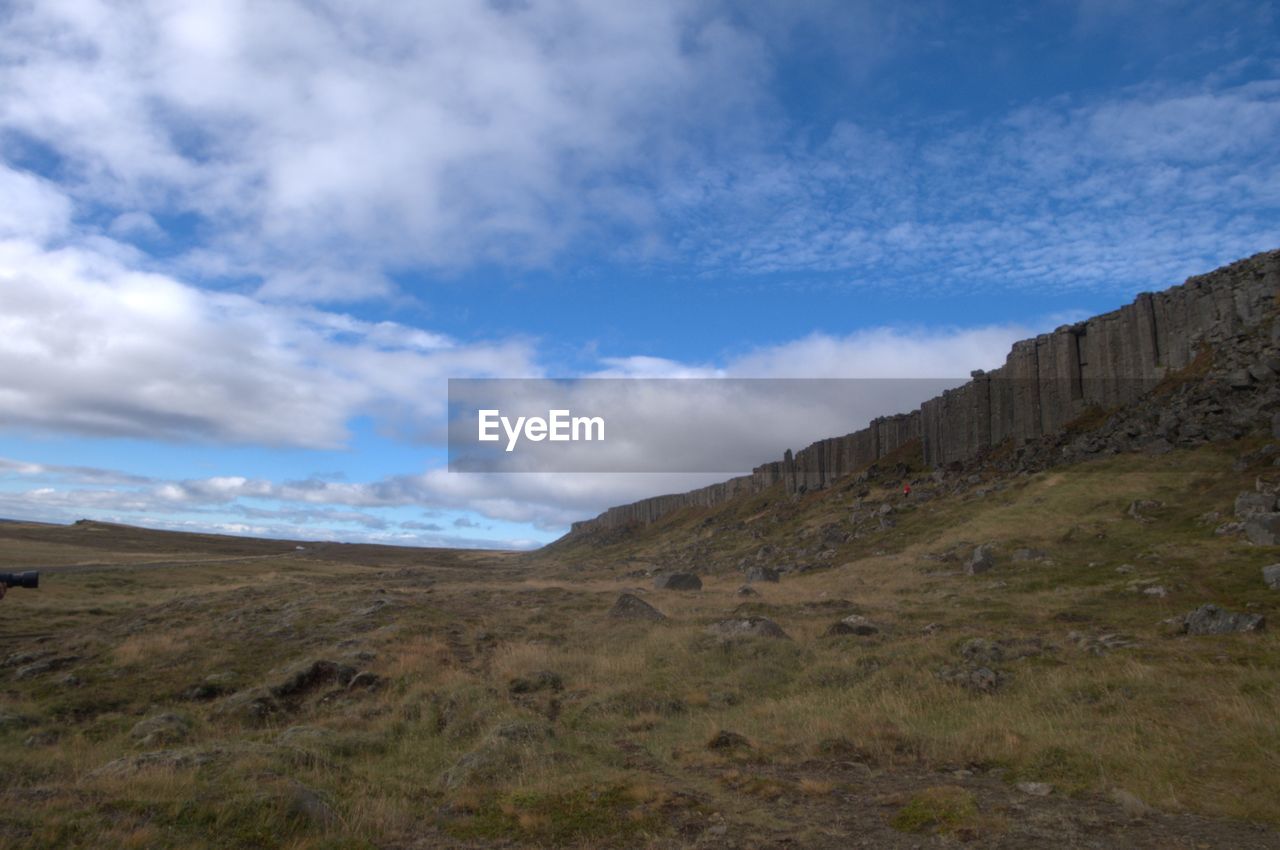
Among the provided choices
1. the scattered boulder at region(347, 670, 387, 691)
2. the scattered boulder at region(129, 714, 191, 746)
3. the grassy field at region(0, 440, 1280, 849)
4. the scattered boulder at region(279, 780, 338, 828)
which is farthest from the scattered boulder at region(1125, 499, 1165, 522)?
the scattered boulder at region(129, 714, 191, 746)

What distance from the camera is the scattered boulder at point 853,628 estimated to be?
17047 mm

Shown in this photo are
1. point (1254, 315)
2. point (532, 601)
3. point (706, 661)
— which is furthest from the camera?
point (1254, 315)

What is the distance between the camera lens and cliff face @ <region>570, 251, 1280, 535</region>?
119ft

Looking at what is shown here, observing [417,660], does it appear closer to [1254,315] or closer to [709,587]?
[709,587]

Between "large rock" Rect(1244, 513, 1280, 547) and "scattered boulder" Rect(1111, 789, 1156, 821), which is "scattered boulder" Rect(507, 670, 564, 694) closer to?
"scattered boulder" Rect(1111, 789, 1156, 821)

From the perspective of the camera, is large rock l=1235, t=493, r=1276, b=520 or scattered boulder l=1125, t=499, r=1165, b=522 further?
scattered boulder l=1125, t=499, r=1165, b=522

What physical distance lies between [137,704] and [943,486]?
42651 millimetres

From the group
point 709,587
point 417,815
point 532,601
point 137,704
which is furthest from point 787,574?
point 417,815

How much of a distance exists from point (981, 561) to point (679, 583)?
39.1ft

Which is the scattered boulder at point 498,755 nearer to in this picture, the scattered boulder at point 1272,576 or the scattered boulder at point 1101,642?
the scattered boulder at point 1101,642

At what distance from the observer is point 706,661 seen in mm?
15352

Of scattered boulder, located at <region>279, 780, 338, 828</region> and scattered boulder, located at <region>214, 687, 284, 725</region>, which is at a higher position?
scattered boulder, located at <region>279, 780, 338, 828</region>

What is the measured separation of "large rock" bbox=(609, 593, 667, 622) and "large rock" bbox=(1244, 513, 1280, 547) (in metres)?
16.3

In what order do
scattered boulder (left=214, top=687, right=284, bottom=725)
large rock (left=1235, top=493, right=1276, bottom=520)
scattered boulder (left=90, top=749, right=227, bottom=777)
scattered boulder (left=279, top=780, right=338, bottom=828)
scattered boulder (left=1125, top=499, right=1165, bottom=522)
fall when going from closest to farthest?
scattered boulder (left=279, top=780, right=338, bottom=828) < scattered boulder (left=90, top=749, right=227, bottom=777) < scattered boulder (left=214, top=687, right=284, bottom=725) < large rock (left=1235, top=493, right=1276, bottom=520) < scattered boulder (left=1125, top=499, right=1165, bottom=522)
